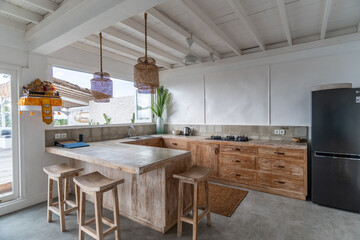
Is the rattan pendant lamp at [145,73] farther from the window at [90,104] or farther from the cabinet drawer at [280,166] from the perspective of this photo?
the cabinet drawer at [280,166]

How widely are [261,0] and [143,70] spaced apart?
68.3 inches

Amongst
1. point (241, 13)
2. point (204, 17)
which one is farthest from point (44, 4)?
point (241, 13)

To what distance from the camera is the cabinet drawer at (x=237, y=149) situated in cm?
345

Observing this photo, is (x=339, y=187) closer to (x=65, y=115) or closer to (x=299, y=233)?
(x=299, y=233)

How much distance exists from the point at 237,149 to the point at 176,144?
1.43m

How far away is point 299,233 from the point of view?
219cm

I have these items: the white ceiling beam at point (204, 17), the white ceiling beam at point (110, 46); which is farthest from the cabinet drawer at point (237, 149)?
the white ceiling beam at point (110, 46)

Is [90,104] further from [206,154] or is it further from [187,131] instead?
[206,154]

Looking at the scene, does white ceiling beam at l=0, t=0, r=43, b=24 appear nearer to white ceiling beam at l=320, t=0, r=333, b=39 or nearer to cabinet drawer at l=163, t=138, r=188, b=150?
cabinet drawer at l=163, t=138, r=188, b=150

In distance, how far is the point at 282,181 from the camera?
3.18 metres

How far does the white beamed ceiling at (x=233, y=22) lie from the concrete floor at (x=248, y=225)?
2.51 metres

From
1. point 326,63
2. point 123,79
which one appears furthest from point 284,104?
point 123,79

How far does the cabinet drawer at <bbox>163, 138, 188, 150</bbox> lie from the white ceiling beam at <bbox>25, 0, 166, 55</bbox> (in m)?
2.78

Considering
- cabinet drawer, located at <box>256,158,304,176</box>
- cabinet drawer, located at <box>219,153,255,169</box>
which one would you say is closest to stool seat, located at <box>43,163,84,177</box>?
cabinet drawer, located at <box>219,153,255,169</box>
